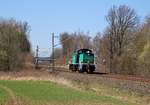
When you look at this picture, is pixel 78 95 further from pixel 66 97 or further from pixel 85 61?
pixel 85 61

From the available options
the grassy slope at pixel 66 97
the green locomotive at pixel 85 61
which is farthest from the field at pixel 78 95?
the green locomotive at pixel 85 61

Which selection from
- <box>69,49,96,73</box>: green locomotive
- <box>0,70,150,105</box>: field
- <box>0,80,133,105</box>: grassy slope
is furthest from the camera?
<box>69,49,96,73</box>: green locomotive

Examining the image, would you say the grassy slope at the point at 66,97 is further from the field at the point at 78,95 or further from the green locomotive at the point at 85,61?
the green locomotive at the point at 85,61

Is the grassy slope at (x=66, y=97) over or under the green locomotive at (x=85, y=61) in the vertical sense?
under

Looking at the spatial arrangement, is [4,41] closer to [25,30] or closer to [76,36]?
[25,30]

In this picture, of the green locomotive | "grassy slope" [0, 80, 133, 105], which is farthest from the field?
the green locomotive

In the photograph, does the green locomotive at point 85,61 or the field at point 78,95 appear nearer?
the field at point 78,95

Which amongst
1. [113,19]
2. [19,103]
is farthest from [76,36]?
[19,103]

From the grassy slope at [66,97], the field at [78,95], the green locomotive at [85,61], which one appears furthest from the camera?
the green locomotive at [85,61]

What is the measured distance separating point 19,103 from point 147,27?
162ft

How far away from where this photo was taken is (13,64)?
84.1 metres

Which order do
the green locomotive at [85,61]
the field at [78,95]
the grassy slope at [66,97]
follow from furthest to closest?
the green locomotive at [85,61], the grassy slope at [66,97], the field at [78,95]

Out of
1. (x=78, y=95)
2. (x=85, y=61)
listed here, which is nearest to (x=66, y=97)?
(x=78, y=95)

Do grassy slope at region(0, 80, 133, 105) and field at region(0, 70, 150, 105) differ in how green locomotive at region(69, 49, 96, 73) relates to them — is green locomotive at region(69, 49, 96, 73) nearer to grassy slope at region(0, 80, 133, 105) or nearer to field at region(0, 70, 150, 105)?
field at region(0, 70, 150, 105)
